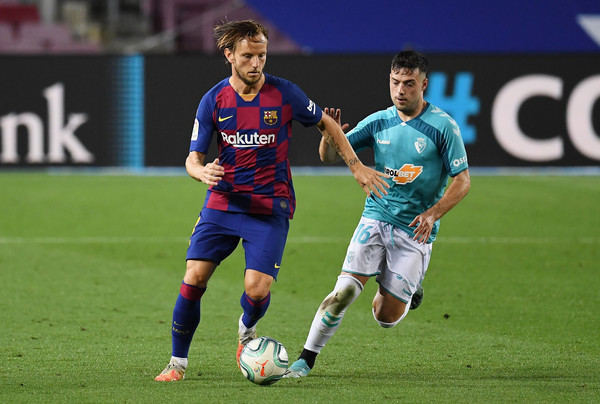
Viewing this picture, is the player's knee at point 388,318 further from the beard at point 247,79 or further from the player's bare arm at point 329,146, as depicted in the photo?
the beard at point 247,79

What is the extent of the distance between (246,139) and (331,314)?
116 centimetres

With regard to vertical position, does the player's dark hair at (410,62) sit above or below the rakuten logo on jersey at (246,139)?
above

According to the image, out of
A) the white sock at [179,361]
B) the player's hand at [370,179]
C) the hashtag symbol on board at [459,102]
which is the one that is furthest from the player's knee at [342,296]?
the hashtag symbol on board at [459,102]

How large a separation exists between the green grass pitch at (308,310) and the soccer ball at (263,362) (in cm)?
7

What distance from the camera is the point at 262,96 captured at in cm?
563

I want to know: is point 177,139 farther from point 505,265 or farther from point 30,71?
point 505,265

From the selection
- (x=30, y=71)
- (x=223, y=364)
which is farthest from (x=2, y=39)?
(x=223, y=364)

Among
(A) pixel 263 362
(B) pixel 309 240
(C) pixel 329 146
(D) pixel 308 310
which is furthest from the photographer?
(B) pixel 309 240

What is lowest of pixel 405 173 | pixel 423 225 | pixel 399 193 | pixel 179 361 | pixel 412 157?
pixel 179 361

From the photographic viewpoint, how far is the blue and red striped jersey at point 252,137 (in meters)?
5.59

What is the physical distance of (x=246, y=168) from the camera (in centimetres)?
565

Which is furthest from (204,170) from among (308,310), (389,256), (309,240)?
(309,240)

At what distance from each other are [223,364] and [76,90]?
40.1ft

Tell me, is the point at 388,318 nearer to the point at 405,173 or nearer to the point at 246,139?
the point at 405,173
